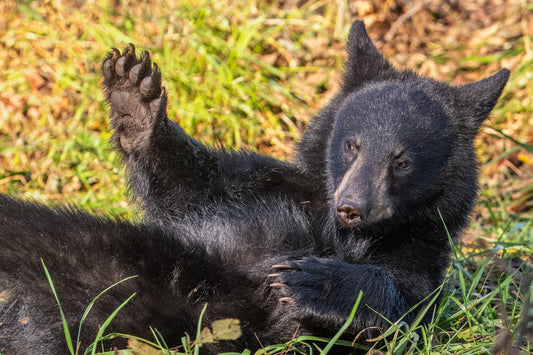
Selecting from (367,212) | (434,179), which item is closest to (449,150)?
(434,179)

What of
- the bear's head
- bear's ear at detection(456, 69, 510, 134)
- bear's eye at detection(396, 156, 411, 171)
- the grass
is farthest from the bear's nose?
the grass

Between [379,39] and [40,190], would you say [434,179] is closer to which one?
[40,190]

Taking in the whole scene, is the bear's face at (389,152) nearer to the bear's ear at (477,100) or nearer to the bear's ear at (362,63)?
the bear's ear at (477,100)

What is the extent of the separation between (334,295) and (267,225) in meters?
0.61

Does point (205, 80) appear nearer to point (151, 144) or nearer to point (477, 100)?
point (151, 144)

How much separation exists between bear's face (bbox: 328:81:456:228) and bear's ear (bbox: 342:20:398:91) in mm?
278

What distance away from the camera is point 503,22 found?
29.1ft

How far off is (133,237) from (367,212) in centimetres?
124

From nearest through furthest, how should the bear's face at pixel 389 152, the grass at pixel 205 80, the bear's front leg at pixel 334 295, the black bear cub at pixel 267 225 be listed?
the black bear cub at pixel 267 225 < the bear's front leg at pixel 334 295 < the bear's face at pixel 389 152 < the grass at pixel 205 80

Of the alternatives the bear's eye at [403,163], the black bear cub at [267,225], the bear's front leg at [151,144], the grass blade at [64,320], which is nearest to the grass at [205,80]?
the bear's front leg at [151,144]

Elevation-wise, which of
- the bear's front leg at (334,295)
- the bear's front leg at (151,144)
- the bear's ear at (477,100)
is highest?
the bear's ear at (477,100)

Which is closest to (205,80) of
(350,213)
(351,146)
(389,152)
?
(351,146)

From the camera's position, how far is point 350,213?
3.21 metres

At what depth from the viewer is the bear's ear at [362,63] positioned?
406 cm
